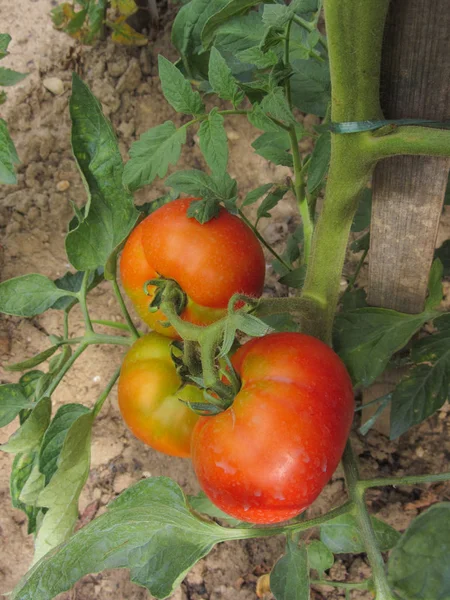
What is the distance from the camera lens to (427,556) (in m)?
0.64

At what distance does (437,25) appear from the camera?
26.9 inches

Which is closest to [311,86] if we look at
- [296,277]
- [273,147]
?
[273,147]

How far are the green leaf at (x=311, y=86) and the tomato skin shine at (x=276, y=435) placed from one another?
0.43 m

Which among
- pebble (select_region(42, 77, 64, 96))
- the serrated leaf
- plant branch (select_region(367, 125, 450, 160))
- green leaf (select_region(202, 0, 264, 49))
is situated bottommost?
pebble (select_region(42, 77, 64, 96))

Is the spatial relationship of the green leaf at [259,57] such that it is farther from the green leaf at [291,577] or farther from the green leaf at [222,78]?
the green leaf at [291,577]

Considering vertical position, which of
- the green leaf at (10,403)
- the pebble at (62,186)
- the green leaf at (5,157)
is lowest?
the green leaf at (10,403)

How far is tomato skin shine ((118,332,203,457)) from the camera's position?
3.39ft

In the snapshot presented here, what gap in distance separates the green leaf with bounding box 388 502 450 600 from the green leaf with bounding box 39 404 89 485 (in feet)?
2.00

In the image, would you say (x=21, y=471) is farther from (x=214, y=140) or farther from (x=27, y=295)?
(x=214, y=140)

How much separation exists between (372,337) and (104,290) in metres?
0.86

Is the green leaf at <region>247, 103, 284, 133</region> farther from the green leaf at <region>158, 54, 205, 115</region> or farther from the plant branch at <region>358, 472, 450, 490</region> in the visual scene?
the plant branch at <region>358, 472, 450, 490</region>

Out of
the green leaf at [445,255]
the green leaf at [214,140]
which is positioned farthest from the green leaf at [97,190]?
the green leaf at [445,255]

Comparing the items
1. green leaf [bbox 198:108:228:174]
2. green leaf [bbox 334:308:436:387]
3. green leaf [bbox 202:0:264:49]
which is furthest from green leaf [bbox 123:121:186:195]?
green leaf [bbox 334:308:436:387]

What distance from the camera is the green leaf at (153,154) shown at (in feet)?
3.11
